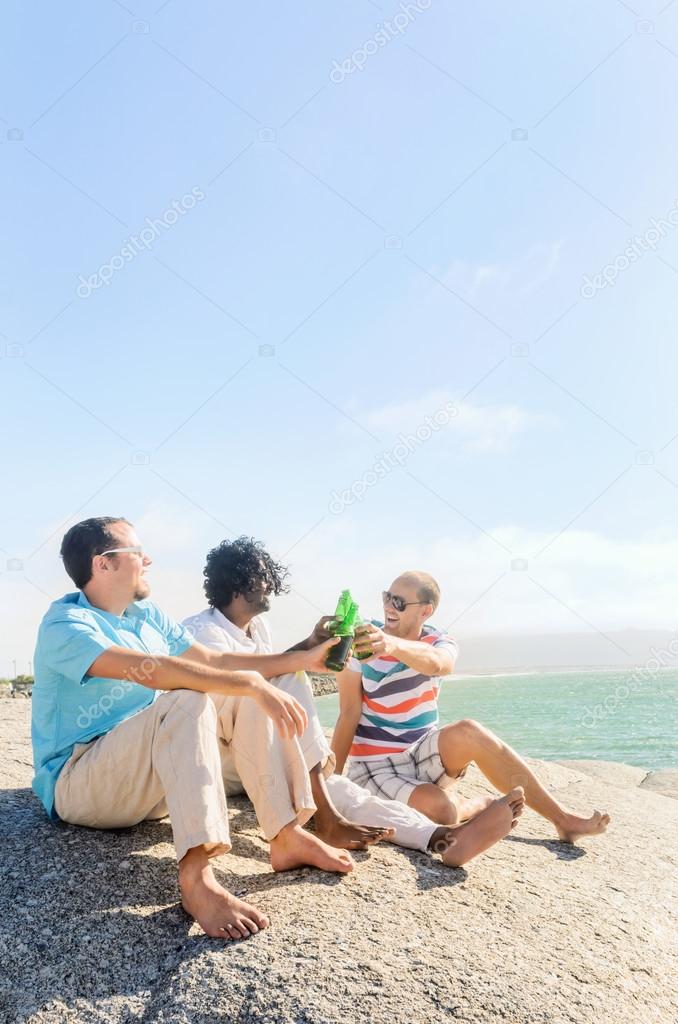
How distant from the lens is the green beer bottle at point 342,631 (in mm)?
4441

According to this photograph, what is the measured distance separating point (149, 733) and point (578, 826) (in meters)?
2.97

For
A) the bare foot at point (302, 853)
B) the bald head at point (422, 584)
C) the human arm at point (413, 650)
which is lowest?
the bare foot at point (302, 853)

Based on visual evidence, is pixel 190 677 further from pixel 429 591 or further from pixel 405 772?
pixel 429 591

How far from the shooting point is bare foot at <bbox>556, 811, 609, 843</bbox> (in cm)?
516

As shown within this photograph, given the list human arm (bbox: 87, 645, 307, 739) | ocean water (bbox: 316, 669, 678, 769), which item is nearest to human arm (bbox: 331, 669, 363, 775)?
human arm (bbox: 87, 645, 307, 739)

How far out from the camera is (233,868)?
399 cm

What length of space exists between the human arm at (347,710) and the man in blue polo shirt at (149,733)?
0.97 metres

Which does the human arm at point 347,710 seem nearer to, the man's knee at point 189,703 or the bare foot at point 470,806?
the bare foot at point 470,806

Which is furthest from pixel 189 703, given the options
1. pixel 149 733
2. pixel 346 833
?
pixel 346 833

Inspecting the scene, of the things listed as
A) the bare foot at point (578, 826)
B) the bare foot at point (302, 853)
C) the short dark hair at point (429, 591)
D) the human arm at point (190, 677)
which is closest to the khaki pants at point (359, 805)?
the bare foot at point (302, 853)

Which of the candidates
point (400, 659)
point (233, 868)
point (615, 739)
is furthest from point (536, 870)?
point (615, 739)

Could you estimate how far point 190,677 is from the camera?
11.9ft

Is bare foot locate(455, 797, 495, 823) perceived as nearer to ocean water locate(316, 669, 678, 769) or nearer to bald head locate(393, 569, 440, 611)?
bald head locate(393, 569, 440, 611)

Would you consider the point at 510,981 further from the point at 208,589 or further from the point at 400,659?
the point at 208,589
